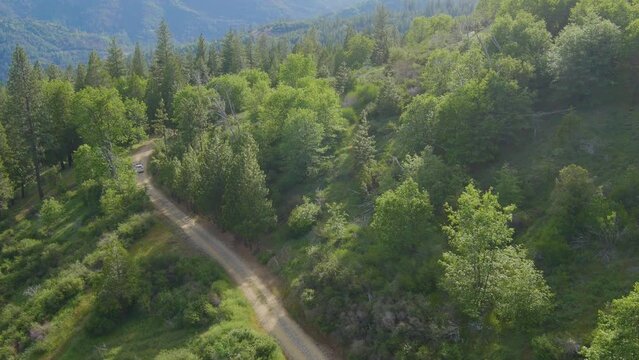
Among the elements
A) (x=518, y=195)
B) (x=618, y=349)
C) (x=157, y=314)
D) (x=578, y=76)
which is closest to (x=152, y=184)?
(x=157, y=314)

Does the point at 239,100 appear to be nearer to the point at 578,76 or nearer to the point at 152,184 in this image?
the point at 152,184

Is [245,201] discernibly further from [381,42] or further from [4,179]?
[381,42]

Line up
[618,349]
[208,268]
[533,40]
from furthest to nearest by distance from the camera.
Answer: [533,40] < [208,268] < [618,349]

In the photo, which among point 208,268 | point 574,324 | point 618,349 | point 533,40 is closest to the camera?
point 618,349

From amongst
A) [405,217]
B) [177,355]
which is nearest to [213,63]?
[405,217]

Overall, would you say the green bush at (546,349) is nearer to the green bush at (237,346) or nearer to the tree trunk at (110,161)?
the green bush at (237,346)

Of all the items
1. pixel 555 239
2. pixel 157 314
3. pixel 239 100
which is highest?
pixel 239 100
